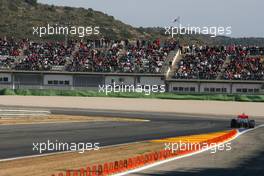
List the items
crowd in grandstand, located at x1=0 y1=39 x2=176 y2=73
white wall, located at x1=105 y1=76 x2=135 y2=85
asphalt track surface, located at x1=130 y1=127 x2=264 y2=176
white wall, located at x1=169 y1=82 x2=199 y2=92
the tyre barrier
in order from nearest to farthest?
the tyre barrier, asphalt track surface, located at x1=130 y1=127 x2=264 y2=176, white wall, located at x1=169 y1=82 x2=199 y2=92, white wall, located at x1=105 y1=76 x2=135 y2=85, crowd in grandstand, located at x1=0 y1=39 x2=176 y2=73

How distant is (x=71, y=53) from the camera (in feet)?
229

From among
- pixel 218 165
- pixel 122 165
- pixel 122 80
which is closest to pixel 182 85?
pixel 122 80

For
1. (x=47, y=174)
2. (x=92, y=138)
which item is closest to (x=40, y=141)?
(x=92, y=138)

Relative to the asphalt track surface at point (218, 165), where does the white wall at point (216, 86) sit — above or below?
above

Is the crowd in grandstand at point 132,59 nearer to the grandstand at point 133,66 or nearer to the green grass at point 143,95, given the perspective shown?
the grandstand at point 133,66

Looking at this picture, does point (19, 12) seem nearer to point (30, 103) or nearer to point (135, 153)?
point (30, 103)

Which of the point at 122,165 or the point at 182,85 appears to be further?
the point at 182,85

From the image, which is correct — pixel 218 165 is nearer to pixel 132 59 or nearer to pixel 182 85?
pixel 182 85

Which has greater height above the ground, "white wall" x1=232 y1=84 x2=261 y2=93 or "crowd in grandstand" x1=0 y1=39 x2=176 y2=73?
"crowd in grandstand" x1=0 y1=39 x2=176 y2=73

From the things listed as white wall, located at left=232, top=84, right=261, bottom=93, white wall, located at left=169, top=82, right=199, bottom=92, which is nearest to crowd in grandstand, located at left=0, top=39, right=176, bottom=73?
white wall, located at left=169, top=82, right=199, bottom=92

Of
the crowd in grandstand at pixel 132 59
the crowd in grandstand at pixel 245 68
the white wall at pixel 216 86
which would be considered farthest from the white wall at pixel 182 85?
the crowd in grandstand at pixel 245 68

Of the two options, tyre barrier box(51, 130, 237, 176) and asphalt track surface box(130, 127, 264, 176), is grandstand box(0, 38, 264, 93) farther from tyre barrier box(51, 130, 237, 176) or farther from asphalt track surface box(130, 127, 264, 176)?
tyre barrier box(51, 130, 237, 176)

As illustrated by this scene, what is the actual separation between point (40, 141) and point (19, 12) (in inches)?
4555

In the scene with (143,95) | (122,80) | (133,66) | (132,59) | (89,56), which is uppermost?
(89,56)
